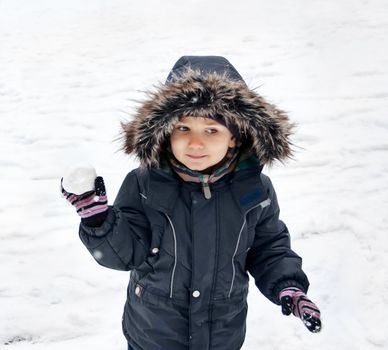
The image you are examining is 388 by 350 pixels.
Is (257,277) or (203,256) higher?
(203,256)

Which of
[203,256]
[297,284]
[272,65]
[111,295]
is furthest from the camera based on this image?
[272,65]

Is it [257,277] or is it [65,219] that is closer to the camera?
[257,277]

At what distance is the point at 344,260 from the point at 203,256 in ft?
6.61

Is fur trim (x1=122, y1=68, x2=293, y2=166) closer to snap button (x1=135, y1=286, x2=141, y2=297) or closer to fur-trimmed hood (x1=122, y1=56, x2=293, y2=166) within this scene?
fur-trimmed hood (x1=122, y1=56, x2=293, y2=166)

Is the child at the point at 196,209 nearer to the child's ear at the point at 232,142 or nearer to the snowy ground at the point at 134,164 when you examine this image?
the child's ear at the point at 232,142

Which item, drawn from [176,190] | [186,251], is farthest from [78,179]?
[186,251]

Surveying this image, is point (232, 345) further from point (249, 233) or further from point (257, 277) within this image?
point (249, 233)

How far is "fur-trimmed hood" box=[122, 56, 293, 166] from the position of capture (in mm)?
1800

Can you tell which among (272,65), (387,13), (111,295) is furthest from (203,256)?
(387,13)

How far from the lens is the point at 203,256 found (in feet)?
6.07

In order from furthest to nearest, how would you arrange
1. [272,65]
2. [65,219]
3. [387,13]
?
1. [387,13]
2. [272,65]
3. [65,219]

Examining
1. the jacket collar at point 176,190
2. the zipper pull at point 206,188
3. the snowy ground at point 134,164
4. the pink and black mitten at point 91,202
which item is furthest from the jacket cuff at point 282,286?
the snowy ground at point 134,164

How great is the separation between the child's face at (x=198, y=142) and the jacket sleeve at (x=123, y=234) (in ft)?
0.76

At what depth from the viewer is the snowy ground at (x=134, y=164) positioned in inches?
124
